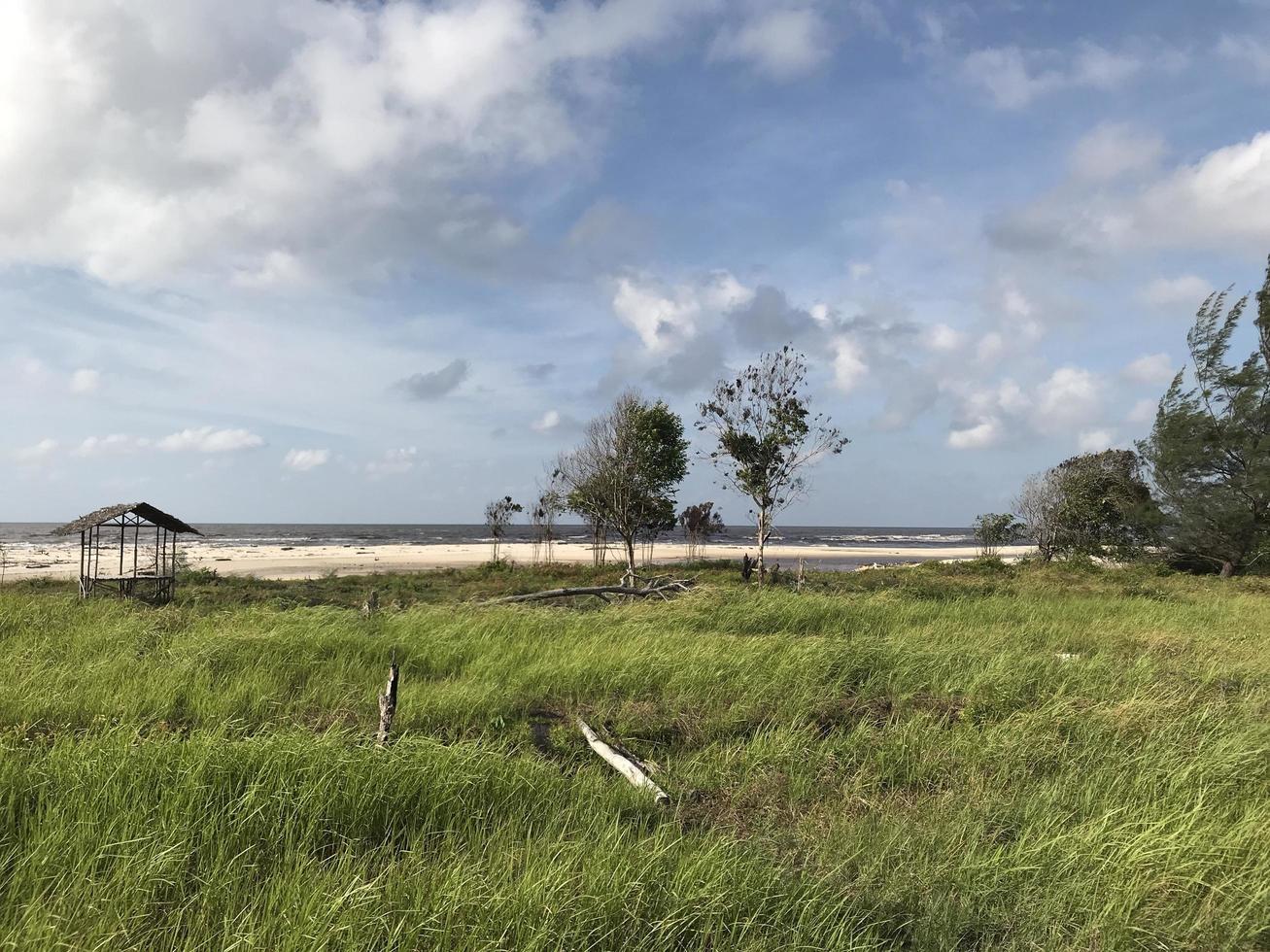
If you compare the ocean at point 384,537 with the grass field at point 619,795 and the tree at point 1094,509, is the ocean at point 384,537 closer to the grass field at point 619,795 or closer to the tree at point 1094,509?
the tree at point 1094,509

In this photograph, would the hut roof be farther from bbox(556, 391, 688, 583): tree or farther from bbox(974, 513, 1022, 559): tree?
bbox(974, 513, 1022, 559): tree

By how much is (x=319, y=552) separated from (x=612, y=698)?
173 feet

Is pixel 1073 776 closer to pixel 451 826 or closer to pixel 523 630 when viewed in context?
pixel 451 826

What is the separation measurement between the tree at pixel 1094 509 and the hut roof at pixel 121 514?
37.2 meters

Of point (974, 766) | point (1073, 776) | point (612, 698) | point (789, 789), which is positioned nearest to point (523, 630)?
point (612, 698)

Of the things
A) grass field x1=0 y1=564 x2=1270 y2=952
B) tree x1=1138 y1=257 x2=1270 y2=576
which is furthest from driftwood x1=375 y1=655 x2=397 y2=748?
tree x1=1138 y1=257 x2=1270 y2=576

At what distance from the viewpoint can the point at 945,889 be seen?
12.7 feet

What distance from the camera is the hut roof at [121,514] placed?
18.4 meters

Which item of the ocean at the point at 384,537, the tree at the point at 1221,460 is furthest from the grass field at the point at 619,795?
the ocean at the point at 384,537

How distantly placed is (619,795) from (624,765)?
0.62 metres

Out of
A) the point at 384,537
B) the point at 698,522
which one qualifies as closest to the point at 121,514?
the point at 698,522

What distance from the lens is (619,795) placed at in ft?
15.7

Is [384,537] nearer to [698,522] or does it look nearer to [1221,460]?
[698,522]

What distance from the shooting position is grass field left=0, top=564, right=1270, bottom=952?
133 inches
